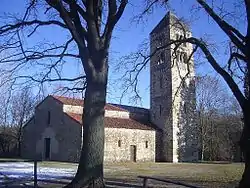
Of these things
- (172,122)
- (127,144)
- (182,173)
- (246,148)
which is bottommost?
(182,173)

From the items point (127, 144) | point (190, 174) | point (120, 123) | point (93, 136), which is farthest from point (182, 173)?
point (120, 123)

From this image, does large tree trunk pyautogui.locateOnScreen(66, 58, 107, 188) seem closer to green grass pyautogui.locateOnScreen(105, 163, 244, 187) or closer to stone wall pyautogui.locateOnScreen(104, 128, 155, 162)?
green grass pyautogui.locateOnScreen(105, 163, 244, 187)

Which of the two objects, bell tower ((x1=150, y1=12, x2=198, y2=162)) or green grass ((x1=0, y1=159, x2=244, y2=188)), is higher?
bell tower ((x1=150, y1=12, x2=198, y2=162))

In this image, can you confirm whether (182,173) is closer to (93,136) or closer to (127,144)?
(93,136)

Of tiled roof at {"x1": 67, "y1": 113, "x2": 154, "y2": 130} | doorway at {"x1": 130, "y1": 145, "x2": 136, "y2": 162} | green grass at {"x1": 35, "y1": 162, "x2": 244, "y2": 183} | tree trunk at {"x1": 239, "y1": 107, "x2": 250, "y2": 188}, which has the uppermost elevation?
tiled roof at {"x1": 67, "y1": 113, "x2": 154, "y2": 130}

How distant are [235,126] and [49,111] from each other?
28518 mm

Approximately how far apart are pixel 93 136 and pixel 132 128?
3729 centimetres

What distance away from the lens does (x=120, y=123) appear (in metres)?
48.5

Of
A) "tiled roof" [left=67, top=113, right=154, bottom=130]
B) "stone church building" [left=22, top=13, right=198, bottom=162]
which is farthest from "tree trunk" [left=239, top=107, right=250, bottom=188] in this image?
"tiled roof" [left=67, top=113, right=154, bottom=130]

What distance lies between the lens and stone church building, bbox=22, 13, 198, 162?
44.3m

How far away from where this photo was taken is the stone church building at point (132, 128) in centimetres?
4434

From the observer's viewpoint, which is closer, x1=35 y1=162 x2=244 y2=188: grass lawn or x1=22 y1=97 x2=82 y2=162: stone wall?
x1=35 y1=162 x2=244 y2=188: grass lawn

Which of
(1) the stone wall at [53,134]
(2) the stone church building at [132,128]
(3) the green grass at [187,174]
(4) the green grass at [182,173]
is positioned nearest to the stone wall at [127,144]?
(2) the stone church building at [132,128]

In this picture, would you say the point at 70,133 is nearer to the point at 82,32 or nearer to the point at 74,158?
the point at 74,158
